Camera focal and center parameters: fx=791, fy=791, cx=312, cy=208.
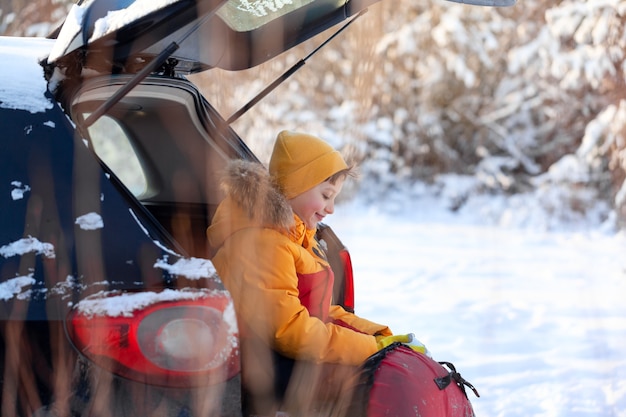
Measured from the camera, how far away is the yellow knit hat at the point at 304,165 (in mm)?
2438

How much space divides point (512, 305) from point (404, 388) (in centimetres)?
458

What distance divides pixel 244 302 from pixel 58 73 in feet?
2.58

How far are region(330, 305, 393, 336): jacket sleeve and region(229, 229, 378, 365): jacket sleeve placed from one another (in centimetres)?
43

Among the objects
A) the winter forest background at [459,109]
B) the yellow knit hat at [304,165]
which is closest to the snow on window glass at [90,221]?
the yellow knit hat at [304,165]

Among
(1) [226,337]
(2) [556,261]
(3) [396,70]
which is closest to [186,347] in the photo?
(1) [226,337]

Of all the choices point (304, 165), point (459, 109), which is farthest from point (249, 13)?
point (459, 109)

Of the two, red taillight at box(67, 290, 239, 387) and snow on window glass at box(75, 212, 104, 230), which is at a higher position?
snow on window glass at box(75, 212, 104, 230)

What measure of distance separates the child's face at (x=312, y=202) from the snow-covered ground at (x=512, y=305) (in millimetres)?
1802

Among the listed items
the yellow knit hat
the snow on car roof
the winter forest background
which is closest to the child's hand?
the yellow knit hat

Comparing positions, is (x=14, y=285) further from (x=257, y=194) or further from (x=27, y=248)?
(x=257, y=194)

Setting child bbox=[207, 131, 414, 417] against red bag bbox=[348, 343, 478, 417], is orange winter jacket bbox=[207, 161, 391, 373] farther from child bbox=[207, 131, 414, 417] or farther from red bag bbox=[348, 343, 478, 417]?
red bag bbox=[348, 343, 478, 417]

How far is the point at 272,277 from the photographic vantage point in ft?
7.24

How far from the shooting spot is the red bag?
204 centimetres

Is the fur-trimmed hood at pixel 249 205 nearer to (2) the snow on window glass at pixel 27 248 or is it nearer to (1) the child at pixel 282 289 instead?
(1) the child at pixel 282 289
